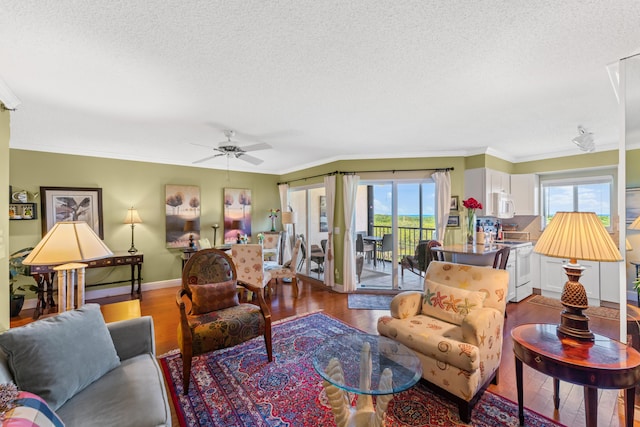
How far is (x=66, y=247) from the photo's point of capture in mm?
1760

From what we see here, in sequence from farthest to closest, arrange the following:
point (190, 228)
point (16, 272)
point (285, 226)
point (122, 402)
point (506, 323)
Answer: point (285, 226) → point (190, 228) → point (16, 272) → point (506, 323) → point (122, 402)

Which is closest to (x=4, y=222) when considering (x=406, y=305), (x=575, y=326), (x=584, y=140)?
(x=406, y=305)

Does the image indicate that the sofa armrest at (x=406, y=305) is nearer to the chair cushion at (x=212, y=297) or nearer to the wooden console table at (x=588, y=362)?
the wooden console table at (x=588, y=362)

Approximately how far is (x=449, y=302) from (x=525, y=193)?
3.92 m

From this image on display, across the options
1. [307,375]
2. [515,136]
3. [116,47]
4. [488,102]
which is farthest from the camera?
[515,136]

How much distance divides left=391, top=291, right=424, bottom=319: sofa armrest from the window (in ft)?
12.4

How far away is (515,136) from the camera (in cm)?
386

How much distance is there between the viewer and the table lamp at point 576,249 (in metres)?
1.55

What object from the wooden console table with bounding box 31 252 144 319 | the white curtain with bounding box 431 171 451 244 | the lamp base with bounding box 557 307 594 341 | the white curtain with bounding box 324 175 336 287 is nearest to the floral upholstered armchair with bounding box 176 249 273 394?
the lamp base with bounding box 557 307 594 341

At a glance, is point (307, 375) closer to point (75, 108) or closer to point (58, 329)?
point (58, 329)

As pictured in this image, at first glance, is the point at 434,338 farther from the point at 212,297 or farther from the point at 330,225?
the point at 330,225

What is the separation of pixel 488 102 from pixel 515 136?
1.65m

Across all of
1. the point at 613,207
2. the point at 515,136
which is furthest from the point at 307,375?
the point at 613,207

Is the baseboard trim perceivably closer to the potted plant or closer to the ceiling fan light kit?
the potted plant
